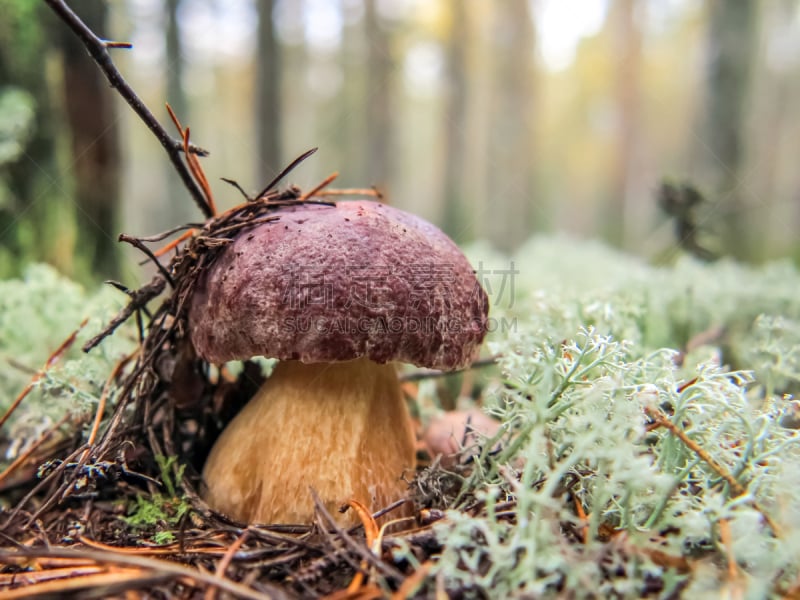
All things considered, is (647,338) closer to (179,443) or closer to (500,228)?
(179,443)

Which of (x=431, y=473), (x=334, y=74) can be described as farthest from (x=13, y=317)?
(x=334, y=74)

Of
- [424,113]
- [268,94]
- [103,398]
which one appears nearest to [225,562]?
[103,398]

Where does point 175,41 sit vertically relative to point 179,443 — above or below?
above

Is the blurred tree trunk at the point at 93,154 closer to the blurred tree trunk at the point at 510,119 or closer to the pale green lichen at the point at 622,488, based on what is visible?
the pale green lichen at the point at 622,488

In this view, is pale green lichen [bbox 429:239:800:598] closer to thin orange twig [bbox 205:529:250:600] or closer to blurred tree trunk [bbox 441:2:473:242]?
thin orange twig [bbox 205:529:250:600]

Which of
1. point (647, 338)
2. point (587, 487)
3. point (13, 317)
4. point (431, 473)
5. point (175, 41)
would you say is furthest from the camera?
point (175, 41)
